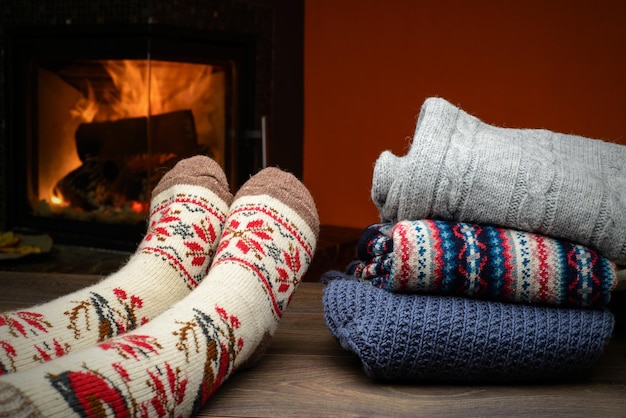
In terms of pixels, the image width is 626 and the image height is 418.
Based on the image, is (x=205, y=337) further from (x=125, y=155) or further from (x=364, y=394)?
(x=125, y=155)

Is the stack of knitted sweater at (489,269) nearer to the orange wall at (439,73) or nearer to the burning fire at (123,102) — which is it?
the orange wall at (439,73)

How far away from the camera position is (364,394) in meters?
0.65

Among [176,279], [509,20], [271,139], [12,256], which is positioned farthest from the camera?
[271,139]

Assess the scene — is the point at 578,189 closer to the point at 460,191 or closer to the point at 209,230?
the point at 460,191

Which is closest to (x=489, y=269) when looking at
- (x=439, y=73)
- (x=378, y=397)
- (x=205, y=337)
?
(x=378, y=397)

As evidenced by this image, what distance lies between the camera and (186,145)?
231 cm

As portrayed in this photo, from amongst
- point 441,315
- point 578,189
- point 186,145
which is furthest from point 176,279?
point 186,145

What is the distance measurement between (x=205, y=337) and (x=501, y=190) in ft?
1.00

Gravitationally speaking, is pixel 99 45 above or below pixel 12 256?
above

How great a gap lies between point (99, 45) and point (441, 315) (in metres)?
1.84

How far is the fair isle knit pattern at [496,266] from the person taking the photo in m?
0.66

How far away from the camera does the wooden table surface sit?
2.01ft

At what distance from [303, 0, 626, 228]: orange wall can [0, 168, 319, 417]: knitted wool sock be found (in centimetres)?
139

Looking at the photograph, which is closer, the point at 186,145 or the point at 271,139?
the point at 186,145
